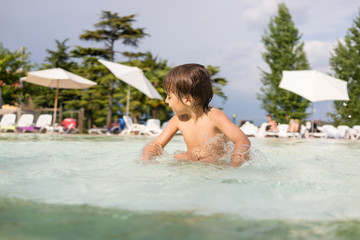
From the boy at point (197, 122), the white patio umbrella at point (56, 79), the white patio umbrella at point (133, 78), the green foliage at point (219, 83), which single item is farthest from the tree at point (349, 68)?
the boy at point (197, 122)

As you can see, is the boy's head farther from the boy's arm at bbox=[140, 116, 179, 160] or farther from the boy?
the boy's arm at bbox=[140, 116, 179, 160]

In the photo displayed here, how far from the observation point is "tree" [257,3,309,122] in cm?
2441

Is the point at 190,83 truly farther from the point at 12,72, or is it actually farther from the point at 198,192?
the point at 12,72

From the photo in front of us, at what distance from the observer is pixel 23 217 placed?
1238mm

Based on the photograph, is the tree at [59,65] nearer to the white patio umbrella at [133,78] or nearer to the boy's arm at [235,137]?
the white patio umbrella at [133,78]

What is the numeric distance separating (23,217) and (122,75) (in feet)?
42.0

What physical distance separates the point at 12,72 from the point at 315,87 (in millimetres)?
18611

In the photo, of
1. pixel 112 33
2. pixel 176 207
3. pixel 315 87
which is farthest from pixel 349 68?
pixel 176 207

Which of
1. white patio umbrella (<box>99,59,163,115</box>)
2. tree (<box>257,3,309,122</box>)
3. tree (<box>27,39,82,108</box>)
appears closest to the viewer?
white patio umbrella (<box>99,59,163,115</box>)

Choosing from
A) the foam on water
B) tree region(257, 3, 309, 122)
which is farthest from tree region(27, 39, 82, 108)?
the foam on water

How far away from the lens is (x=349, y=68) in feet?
77.6

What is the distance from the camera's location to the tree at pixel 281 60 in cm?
2441

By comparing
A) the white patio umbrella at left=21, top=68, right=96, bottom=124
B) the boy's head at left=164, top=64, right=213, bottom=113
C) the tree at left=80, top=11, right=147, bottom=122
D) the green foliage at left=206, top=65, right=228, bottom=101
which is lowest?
the boy's head at left=164, top=64, right=213, bottom=113

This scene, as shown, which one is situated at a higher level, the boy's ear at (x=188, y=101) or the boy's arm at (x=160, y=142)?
the boy's ear at (x=188, y=101)
